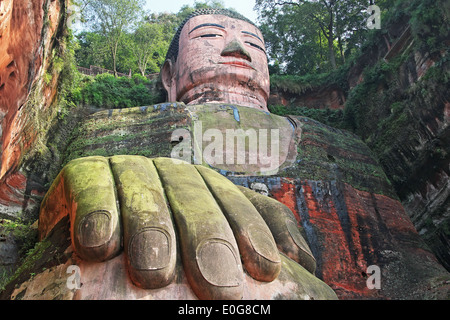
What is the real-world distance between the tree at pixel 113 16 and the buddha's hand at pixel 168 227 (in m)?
15.4

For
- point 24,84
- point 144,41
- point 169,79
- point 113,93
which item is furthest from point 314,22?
point 24,84

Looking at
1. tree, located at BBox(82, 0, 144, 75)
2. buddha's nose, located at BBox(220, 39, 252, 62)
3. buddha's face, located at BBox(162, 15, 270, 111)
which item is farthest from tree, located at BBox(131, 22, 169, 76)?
buddha's nose, located at BBox(220, 39, 252, 62)

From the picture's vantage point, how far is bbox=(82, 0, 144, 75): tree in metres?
18.2

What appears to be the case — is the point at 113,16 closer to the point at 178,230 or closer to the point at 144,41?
the point at 144,41

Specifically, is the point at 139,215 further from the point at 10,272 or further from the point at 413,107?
the point at 413,107

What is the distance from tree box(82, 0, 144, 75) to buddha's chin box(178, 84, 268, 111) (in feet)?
31.6

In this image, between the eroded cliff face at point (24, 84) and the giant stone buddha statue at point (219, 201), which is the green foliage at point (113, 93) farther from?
the eroded cliff face at point (24, 84)

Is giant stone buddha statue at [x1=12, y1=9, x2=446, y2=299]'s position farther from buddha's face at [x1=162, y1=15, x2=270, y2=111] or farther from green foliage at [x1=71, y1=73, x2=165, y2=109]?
Answer: green foliage at [x1=71, y1=73, x2=165, y2=109]

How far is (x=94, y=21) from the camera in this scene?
18781 mm

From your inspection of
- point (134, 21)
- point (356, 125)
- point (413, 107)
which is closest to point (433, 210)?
point (413, 107)

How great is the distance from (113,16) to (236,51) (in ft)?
35.4

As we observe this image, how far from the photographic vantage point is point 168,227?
9.36 feet

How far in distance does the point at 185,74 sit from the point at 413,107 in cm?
412

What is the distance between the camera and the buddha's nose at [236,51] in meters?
9.27
